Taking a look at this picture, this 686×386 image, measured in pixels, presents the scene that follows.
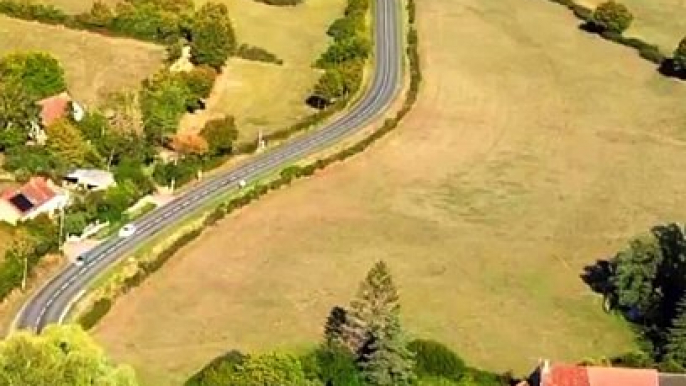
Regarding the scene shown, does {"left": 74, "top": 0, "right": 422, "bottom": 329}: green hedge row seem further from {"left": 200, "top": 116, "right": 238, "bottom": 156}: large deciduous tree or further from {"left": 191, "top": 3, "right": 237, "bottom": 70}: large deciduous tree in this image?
{"left": 191, "top": 3, "right": 237, "bottom": 70}: large deciduous tree

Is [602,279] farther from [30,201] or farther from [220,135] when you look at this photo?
[30,201]

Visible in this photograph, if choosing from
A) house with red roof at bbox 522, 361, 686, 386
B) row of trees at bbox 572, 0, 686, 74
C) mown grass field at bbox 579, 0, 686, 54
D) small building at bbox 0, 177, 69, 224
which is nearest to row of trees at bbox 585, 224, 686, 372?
house with red roof at bbox 522, 361, 686, 386

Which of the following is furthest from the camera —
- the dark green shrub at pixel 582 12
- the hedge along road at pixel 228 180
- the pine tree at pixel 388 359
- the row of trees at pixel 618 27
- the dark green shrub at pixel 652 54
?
the dark green shrub at pixel 582 12

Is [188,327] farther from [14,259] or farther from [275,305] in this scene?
[14,259]

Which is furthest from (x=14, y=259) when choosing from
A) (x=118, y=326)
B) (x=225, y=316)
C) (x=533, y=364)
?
(x=533, y=364)

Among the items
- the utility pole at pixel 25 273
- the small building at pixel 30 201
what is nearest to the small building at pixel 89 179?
the small building at pixel 30 201

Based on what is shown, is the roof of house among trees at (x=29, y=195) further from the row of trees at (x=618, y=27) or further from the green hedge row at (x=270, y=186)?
the row of trees at (x=618, y=27)

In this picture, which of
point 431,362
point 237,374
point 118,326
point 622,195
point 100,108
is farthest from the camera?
point 100,108
